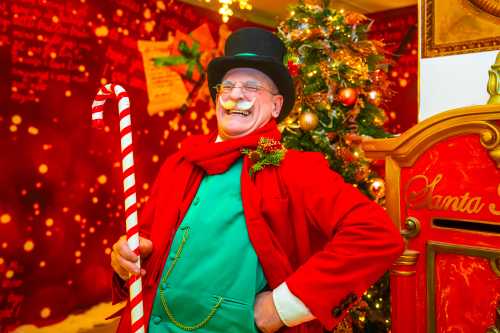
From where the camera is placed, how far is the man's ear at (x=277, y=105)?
171cm

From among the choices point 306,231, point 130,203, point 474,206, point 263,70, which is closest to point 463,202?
point 474,206

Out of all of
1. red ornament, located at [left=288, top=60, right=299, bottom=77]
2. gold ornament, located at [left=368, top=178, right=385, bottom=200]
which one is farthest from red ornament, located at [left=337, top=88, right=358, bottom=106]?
gold ornament, located at [left=368, top=178, right=385, bottom=200]

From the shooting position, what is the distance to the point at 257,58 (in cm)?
157

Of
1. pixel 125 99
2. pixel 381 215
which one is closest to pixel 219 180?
pixel 125 99

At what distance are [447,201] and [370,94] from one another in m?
1.45

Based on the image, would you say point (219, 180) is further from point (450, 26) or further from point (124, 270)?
point (450, 26)

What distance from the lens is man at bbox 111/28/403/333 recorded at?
1279mm

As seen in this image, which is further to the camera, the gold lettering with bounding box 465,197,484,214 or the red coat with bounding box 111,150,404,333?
the gold lettering with bounding box 465,197,484,214

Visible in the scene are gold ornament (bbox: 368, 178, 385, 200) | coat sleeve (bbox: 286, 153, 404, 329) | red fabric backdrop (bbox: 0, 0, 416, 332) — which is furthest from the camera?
red fabric backdrop (bbox: 0, 0, 416, 332)

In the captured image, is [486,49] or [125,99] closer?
[125,99]

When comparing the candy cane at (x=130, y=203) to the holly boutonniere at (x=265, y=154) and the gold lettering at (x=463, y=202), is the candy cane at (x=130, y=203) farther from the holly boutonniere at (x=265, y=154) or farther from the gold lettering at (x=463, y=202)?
the gold lettering at (x=463, y=202)

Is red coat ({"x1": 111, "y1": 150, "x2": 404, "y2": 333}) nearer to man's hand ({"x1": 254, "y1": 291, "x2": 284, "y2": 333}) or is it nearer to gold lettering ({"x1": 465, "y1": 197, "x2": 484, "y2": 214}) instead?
man's hand ({"x1": 254, "y1": 291, "x2": 284, "y2": 333})

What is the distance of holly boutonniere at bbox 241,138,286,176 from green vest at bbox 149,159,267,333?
0.24ft

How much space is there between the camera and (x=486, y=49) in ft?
6.79
